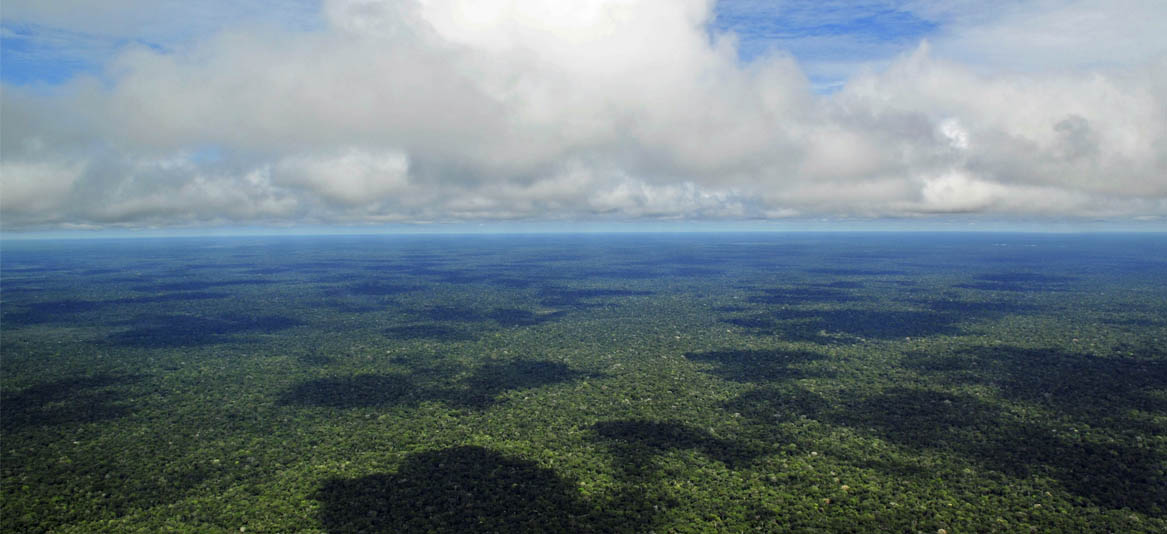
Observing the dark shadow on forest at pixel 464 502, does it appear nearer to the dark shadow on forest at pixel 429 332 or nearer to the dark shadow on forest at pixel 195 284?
the dark shadow on forest at pixel 429 332

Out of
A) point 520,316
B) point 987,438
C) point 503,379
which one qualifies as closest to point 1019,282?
point 520,316

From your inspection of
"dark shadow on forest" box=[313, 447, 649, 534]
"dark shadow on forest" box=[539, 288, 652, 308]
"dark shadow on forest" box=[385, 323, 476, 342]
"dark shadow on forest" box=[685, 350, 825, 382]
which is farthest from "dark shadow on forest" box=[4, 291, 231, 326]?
"dark shadow on forest" box=[685, 350, 825, 382]

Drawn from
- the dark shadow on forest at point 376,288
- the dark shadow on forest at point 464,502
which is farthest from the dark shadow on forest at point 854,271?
the dark shadow on forest at point 464,502

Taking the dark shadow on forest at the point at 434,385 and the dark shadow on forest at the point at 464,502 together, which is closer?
the dark shadow on forest at the point at 464,502

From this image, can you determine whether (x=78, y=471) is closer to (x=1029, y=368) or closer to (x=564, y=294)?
(x=1029, y=368)

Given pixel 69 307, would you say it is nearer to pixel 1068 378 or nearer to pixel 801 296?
pixel 801 296

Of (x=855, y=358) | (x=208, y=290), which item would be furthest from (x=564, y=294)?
(x=208, y=290)
